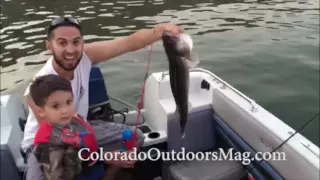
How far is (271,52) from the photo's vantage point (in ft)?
29.2

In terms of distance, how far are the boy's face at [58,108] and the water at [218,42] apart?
4.15m

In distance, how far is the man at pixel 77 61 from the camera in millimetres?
2775

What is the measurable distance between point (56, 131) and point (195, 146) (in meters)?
1.51

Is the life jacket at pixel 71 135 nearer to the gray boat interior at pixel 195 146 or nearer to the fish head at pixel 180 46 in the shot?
the gray boat interior at pixel 195 146

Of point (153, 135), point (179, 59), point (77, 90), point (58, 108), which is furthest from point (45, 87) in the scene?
point (153, 135)

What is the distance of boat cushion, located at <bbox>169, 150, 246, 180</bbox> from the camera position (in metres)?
3.19

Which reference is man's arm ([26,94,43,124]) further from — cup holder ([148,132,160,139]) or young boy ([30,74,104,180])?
cup holder ([148,132,160,139])

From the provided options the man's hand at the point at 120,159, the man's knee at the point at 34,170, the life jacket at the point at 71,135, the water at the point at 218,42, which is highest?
A: the life jacket at the point at 71,135

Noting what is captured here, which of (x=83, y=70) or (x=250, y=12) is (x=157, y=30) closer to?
(x=83, y=70)

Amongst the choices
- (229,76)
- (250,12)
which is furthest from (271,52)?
(250,12)

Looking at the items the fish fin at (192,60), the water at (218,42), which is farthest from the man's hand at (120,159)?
the water at (218,42)

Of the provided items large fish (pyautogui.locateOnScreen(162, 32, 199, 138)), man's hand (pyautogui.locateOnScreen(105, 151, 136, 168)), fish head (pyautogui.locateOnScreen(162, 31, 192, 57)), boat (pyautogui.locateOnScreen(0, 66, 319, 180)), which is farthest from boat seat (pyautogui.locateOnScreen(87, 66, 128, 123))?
fish head (pyautogui.locateOnScreen(162, 31, 192, 57))

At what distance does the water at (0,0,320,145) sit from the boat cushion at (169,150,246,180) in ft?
9.27

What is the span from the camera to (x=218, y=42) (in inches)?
385
